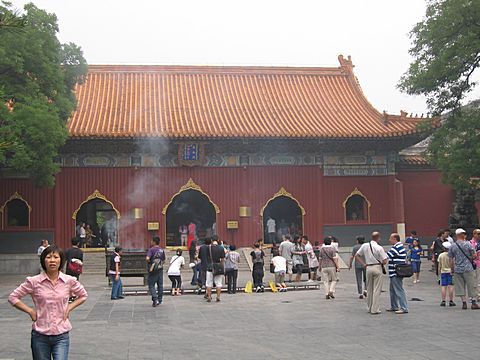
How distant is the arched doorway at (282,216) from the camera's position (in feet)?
81.4

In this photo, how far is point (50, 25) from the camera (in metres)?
18.4

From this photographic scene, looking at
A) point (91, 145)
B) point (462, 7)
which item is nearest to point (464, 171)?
point (462, 7)

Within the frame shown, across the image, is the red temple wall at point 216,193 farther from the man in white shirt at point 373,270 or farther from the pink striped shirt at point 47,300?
the pink striped shirt at point 47,300

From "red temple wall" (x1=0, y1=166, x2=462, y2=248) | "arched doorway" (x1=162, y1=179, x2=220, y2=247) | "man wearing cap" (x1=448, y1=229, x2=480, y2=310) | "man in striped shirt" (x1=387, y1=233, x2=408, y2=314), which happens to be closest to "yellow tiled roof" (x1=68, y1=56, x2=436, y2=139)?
"red temple wall" (x1=0, y1=166, x2=462, y2=248)

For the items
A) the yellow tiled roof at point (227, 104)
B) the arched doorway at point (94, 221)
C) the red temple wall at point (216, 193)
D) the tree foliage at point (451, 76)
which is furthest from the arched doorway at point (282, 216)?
the tree foliage at point (451, 76)

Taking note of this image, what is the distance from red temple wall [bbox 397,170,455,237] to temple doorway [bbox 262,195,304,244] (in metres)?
4.70

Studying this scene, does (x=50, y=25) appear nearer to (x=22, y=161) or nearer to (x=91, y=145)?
(x=22, y=161)

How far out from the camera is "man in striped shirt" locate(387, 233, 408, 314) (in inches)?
430

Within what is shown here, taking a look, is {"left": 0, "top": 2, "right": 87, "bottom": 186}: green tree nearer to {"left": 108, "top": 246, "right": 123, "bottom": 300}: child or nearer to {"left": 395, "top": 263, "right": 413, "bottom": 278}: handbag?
{"left": 108, "top": 246, "right": 123, "bottom": 300}: child

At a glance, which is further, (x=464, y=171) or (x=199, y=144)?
(x=199, y=144)

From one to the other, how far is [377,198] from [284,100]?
580 cm

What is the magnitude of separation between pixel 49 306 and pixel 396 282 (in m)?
7.33

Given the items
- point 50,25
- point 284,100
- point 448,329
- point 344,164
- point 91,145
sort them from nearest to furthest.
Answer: point 448,329 → point 50,25 → point 91,145 → point 344,164 → point 284,100

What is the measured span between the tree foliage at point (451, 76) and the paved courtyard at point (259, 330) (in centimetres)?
430
